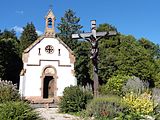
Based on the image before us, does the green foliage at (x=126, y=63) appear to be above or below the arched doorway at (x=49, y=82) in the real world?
above

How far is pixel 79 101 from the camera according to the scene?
1484 centimetres

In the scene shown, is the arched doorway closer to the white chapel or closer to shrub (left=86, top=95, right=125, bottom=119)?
the white chapel

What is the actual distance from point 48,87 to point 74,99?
18374 mm

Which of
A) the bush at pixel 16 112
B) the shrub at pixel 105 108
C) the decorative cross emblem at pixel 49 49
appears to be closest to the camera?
the bush at pixel 16 112

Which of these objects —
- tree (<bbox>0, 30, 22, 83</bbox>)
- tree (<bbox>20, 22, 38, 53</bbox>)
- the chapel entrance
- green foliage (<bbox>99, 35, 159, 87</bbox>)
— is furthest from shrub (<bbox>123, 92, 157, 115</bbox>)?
tree (<bbox>20, 22, 38, 53</bbox>)

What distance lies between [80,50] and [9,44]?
10.2 m

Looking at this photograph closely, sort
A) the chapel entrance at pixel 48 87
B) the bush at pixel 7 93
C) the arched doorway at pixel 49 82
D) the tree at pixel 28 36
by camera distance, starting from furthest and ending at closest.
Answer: the tree at pixel 28 36 → the chapel entrance at pixel 48 87 → the arched doorway at pixel 49 82 → the bush at pixel 7 93

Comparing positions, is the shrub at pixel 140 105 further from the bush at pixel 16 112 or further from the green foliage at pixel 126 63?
the green foliage at pixel 126 63

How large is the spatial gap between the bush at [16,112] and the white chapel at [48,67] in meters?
21.6

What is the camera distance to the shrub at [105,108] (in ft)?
38.7

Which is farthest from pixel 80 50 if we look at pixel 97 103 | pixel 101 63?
pixel 97 103

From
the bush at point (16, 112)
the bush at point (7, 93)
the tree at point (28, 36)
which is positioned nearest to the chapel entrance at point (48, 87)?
the tree at point (28, 36)

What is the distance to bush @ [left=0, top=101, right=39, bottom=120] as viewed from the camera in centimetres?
979

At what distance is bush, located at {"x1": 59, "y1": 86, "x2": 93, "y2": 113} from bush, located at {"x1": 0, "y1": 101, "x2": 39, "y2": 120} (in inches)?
184
